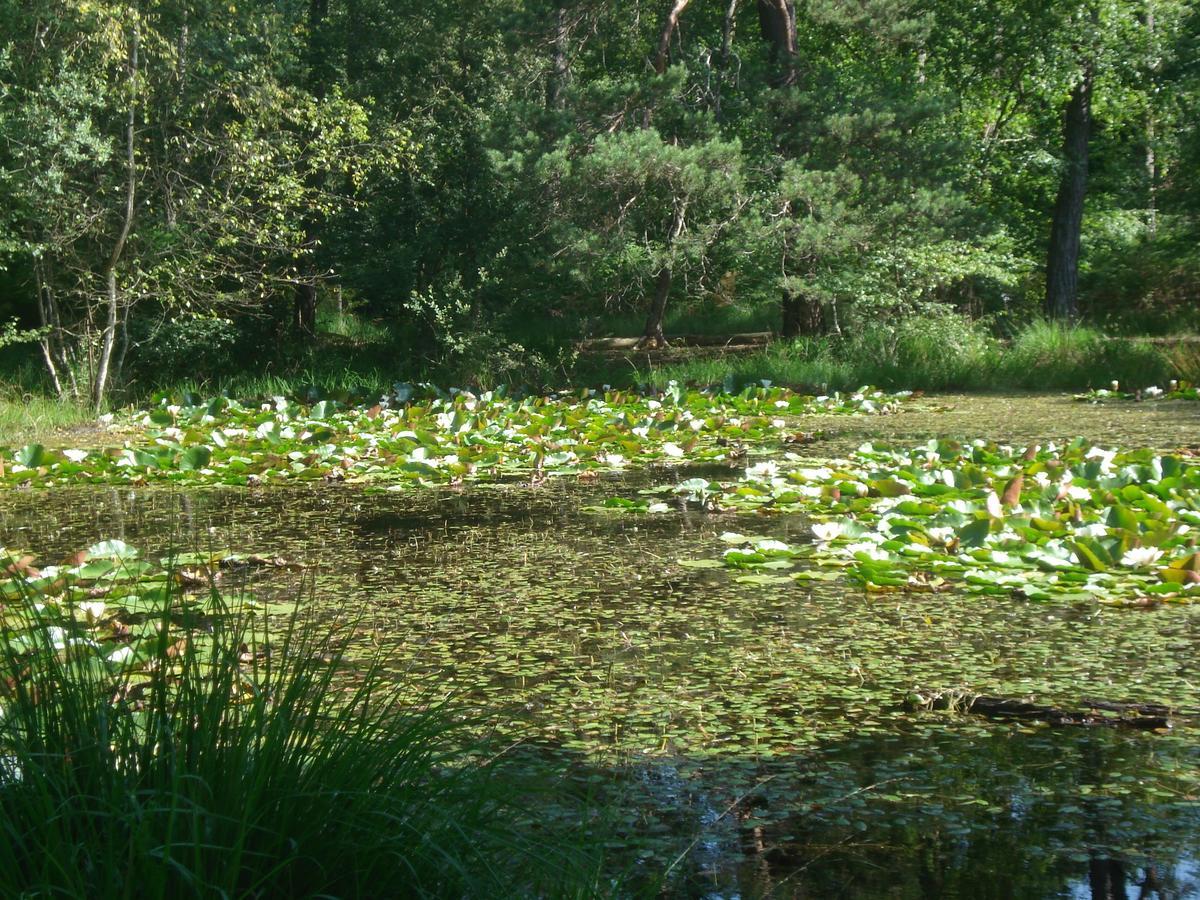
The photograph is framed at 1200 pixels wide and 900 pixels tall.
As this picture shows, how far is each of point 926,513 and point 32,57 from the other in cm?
922

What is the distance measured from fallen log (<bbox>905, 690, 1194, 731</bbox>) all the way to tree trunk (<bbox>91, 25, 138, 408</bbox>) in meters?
9.41

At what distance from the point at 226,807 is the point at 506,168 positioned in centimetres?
1119

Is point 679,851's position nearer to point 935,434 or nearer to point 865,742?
point 865,742

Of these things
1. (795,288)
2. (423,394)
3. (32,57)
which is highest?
(32,57)

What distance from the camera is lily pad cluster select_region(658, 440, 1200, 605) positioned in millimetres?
3635

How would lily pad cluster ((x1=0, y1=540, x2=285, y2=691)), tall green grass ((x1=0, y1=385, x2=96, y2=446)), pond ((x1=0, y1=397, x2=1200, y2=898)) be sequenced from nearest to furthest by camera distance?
pond ((x1=0, y1=397, x2=1200, y2=898)) → lily pad cluster ((x1=0, y1=540, x2=285, y2=691)) → tall green grass ((x1=0, y1=385, x2=96, y2=446))

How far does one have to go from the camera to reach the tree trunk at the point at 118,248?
10.7 metres

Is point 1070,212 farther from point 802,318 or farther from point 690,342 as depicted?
point 690,342

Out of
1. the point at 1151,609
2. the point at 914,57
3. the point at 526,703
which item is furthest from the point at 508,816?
the point at 914,57

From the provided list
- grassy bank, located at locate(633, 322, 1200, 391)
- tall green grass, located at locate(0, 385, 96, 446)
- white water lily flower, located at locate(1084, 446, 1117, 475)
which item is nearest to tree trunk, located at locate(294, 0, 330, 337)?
tall green grass, located at locate(0, 385, 96, 446)

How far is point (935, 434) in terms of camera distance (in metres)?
7.64

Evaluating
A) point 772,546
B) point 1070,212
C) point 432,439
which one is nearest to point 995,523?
point 772,546

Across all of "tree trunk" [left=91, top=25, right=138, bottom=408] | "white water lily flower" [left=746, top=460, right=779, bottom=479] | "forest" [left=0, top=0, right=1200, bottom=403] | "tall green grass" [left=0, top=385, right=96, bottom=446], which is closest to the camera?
"white water lily flower" [left=746, top=460, right=779, bottom=479]

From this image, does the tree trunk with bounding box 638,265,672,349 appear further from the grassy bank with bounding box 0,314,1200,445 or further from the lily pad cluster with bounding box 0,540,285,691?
the lily pad cluster with bounding box 0,540,285,691
